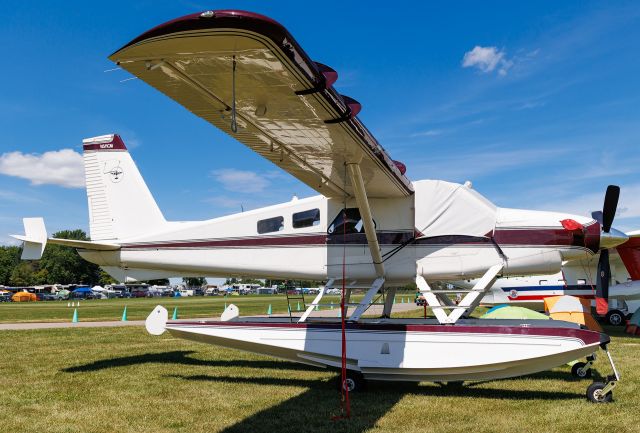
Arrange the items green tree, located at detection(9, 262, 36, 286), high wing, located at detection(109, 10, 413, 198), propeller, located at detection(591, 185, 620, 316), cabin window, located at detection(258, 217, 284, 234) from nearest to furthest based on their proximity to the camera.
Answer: high wing, located at detection(109, 10, 413, 198) < propeller, located at detection(591, 185, 620, 316) < cabin window, located at detection(258, 217, 284, 234) < green tree, located at detection(9, 262, 36, 286)

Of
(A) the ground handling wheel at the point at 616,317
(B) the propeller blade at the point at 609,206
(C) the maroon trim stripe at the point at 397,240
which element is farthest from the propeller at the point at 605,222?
(A) the ground handling wheel at the point at 616,317

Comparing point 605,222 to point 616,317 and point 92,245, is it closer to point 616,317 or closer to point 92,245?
point 92,245

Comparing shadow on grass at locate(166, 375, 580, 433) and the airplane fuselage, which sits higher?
the airplane fuselage

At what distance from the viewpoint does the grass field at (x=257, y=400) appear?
5586 millimetres

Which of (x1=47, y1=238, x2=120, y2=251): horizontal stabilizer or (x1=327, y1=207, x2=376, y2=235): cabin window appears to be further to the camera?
(x1=47, y1=238, x2=120, y2=251): horizontal stabilizer

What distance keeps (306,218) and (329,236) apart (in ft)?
1.81

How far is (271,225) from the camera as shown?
9.00 metres

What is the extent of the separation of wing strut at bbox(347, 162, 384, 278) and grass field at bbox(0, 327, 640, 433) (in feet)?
6.45

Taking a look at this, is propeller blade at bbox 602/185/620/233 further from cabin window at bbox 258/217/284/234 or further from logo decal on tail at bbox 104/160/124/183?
logo decal on tail at bbox 104/160/124/183

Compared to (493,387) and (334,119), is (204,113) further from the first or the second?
(493,387)

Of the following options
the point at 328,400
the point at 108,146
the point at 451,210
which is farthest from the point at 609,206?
the point at 108,146

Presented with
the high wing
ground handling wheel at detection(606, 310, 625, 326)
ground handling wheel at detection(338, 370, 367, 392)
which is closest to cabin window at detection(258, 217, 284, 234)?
the high wing

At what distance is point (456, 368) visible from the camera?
691 cm

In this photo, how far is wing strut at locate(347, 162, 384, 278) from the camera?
22.0ft
